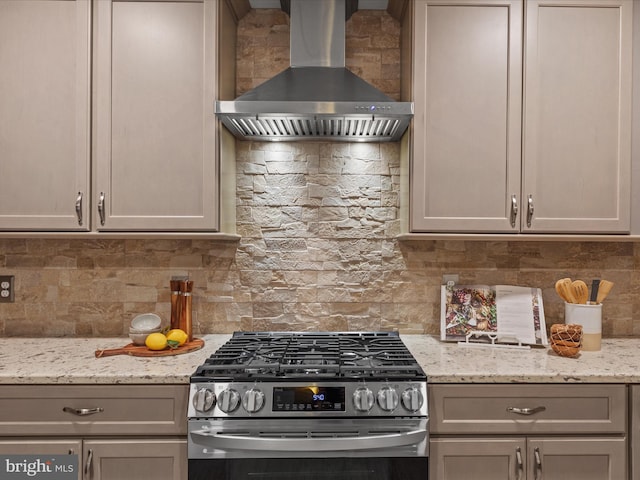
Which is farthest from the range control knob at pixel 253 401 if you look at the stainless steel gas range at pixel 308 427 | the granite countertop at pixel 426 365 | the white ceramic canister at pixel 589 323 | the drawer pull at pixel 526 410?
the white ceramic canister at pixel 589 323

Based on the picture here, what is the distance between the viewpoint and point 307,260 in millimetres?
2209

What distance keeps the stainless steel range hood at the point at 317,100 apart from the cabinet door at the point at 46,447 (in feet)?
4.34

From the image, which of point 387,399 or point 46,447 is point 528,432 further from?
point 46,447

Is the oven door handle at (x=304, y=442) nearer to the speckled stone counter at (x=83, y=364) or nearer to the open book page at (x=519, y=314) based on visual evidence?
the speckled stone counter at (x=83, y=364)

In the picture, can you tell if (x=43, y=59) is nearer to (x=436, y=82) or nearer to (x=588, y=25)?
(x=436, y=82)

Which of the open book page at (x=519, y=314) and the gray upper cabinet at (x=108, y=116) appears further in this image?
the open book page at (x=519, y=314)

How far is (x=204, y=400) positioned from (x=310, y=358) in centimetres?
43

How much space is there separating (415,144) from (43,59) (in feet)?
5.15

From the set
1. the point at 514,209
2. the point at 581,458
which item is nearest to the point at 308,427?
the point at 581,458

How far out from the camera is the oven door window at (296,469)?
1471 mm

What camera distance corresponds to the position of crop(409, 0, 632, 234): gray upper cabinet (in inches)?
72.0

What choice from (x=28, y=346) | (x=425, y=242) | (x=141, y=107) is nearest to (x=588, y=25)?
(x=425, y=242)

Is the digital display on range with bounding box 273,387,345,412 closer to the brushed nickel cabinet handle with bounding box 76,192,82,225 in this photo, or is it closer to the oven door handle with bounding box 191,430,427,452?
the oven door handle with bounding box 191,430,427,452

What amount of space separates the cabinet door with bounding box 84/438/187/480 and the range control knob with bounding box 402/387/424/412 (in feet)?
2.52
